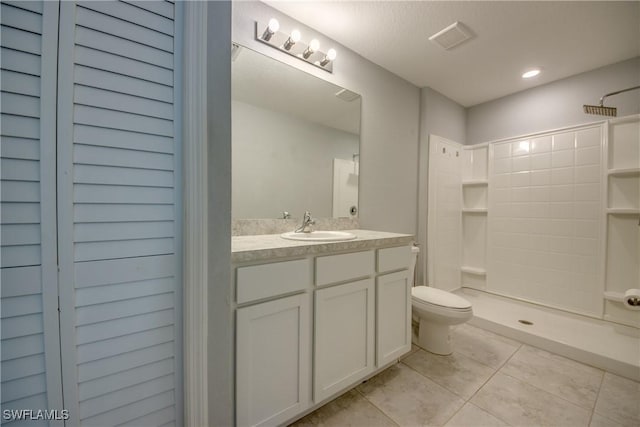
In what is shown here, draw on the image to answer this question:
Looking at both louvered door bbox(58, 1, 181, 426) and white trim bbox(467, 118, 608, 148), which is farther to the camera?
white trim bbox(467, 118, 608, 148)

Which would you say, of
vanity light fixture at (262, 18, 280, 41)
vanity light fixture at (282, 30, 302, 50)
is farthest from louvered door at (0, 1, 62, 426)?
vanity light fixture at (282, 30, 302, 50)

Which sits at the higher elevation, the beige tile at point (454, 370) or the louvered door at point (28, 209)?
the louvered door at point (28, 209)

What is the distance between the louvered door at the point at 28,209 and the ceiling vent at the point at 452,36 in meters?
2.04

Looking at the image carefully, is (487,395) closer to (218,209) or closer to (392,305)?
(392,305)

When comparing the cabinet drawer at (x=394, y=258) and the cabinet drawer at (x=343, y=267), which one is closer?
the cabinet drawer at (x=343, y=267)

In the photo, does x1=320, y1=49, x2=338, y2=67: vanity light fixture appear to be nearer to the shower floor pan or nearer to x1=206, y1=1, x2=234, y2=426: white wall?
x1=206, y1=1, x2=234, y2=426: white wall

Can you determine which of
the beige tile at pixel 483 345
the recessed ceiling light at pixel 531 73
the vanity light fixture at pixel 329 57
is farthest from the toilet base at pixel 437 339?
the recessed ceiling light at pixel 531 73

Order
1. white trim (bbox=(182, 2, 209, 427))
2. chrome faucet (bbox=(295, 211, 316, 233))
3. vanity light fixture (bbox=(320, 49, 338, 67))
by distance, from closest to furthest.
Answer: white trim (bbox=(182, 2, 209, 427))
chrome faucet (bbox=(295, 211, 316, 233))
vanity light fixture (bbox=(320, 49, 338, 67))

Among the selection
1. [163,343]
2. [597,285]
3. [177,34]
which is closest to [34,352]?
[163,343]

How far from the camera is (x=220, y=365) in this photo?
0.82 metres

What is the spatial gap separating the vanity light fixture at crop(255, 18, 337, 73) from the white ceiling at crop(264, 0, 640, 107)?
15 cm

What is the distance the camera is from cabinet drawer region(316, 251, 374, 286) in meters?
1.16

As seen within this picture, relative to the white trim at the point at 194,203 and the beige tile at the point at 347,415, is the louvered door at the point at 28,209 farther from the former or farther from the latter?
the beige tile at the point at 347,415

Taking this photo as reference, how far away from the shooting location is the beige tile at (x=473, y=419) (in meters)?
1.19
